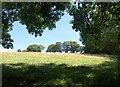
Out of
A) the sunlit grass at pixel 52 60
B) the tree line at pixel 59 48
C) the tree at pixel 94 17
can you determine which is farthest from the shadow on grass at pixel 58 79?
the tree line at pixel 59 48

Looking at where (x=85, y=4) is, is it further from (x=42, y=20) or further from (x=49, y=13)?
(x=42, y=20)

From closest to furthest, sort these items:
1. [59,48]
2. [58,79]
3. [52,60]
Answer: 1. [58,79]
2. [52,60]
3. [59,48]

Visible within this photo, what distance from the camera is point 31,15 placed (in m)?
20.1

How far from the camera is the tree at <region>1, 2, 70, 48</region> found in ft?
60.8

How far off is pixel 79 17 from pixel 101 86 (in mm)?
4769

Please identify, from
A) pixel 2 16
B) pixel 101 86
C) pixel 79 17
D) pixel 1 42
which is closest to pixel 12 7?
pixel 2 16

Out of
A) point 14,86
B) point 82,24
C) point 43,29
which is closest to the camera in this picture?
point 14,86

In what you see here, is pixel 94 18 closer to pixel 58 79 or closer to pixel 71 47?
pixel 58 79

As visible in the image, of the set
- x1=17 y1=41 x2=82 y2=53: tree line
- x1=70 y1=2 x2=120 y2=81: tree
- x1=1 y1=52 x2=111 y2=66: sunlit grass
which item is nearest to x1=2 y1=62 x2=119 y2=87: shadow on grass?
x1=70 y1=2 x2=120 y2=81: tree

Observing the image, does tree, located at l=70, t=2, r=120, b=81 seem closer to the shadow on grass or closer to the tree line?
the shadow on grass

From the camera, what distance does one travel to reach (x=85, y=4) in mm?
19078

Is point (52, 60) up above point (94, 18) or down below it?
below

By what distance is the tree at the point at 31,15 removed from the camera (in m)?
18.5

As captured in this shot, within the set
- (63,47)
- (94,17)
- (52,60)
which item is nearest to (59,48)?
(63,47)
